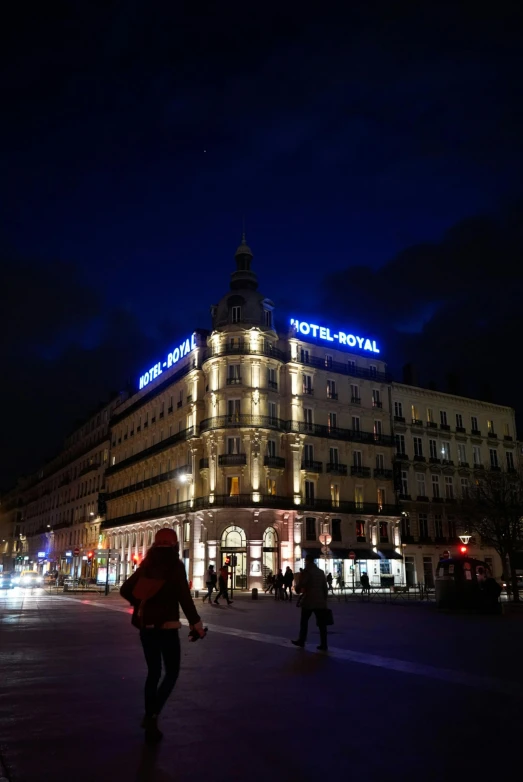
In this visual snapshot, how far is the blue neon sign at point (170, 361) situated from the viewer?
5703 centimetres

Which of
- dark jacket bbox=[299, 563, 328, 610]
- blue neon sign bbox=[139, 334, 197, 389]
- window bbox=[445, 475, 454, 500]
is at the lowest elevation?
dark jacket bbox=[299, 563, 328, 610]

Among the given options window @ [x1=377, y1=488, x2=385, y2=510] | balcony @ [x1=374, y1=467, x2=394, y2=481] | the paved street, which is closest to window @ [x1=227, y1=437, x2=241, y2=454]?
balcony @ [x1=374, y1=467, x2=394, y2=481]

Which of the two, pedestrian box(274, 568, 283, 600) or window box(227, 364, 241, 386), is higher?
window box(227, 364, 241, 386)

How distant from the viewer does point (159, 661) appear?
6.20m

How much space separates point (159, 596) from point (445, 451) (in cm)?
5978

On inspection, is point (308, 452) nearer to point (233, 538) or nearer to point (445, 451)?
point (233, 538)

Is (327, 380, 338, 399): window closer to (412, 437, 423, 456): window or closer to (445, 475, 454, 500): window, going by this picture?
(412, 437, 423, 456): window

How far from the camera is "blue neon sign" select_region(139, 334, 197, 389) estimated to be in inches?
2245

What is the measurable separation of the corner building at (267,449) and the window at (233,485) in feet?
0.25

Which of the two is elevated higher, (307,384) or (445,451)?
(307,384)

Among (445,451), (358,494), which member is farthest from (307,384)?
(445,451)

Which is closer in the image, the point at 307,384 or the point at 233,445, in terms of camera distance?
the point at 233,445

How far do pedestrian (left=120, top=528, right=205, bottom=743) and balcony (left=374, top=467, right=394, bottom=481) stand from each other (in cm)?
5178

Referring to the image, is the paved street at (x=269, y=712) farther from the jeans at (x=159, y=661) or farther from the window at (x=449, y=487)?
the window at (x=449, y=487)
